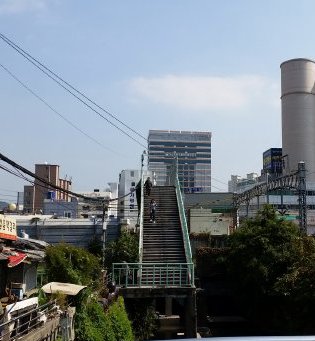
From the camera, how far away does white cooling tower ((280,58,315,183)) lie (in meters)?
124

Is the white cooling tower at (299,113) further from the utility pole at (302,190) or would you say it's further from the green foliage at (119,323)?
the green foliage at (119,323)

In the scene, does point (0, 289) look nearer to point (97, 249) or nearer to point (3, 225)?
point (3, 225)

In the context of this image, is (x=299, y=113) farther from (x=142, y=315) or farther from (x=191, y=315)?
(x=142, y=315)

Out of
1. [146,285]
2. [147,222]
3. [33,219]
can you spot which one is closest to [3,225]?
[146,285]

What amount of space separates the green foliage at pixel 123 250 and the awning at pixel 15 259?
14463 mm

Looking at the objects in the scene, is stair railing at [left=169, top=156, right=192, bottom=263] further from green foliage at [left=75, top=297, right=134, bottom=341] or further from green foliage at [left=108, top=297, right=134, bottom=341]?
green foliage at [left=75, top=297, right=134, bottom=341]

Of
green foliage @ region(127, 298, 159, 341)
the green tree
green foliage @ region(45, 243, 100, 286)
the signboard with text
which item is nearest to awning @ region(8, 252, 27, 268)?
the signboard with text

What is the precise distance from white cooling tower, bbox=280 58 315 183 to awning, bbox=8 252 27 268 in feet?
370

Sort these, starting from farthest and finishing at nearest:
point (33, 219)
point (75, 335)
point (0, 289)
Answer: point (33, 219) → point (0, 289) → point (75, 335)

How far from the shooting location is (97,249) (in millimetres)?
34062

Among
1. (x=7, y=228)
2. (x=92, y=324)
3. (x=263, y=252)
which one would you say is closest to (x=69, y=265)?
(x=7, y=228)

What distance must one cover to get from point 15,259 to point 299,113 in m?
119

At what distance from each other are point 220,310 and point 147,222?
9.44 metres

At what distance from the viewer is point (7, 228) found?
16.5 m
